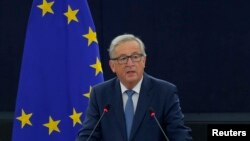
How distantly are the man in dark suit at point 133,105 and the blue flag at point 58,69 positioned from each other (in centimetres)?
112

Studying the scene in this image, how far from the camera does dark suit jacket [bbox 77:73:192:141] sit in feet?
7.88

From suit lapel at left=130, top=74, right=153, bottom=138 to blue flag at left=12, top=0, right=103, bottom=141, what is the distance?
1.17 m

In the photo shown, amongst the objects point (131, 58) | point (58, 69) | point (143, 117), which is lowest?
point (143, 117)

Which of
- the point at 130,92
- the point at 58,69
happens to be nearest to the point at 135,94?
the point at 130,92

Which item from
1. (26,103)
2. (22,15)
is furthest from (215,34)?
(26,103)

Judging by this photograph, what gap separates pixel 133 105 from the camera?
250 centimetres

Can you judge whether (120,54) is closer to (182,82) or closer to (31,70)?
(31,70)

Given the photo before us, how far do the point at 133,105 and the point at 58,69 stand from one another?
Answer: 1263 mm

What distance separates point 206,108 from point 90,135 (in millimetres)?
2959

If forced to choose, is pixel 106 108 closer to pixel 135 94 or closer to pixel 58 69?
pixel 135 94

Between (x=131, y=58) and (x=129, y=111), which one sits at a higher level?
(x=131, y=58)

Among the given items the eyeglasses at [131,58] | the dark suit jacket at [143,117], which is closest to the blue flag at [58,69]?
the dark suit jacket at [143,117]

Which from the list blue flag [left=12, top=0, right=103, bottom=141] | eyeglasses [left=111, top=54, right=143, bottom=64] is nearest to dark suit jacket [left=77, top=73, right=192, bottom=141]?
eyeglasses [left=111, top=54, right=143, bottom=64]

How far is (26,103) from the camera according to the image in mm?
3699
